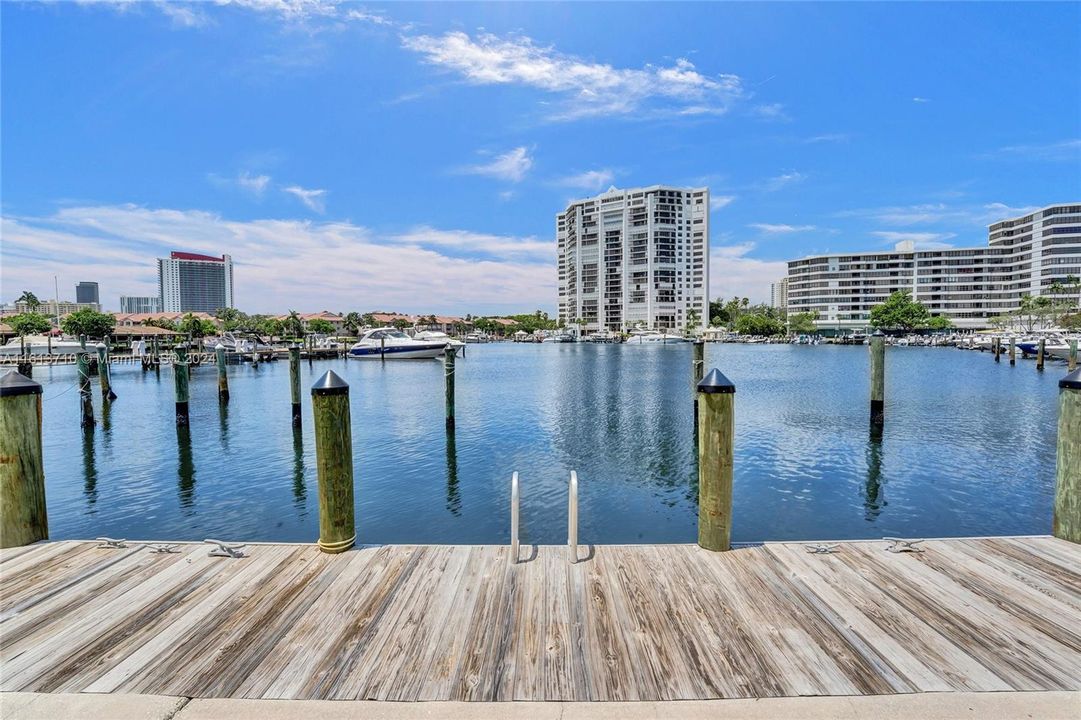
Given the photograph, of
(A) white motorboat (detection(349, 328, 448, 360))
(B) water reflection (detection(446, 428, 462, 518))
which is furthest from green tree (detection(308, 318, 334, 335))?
(B) water reflection (detection(446, 428, 462, 518))

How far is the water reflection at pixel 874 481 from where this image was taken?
39.8 ft

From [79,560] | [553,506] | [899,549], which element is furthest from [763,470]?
[79,560]

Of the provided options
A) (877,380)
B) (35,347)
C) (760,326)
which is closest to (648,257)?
(760,326)

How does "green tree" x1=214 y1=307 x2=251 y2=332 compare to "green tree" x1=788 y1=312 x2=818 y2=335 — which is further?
"green tree" x1=214 y1=307 x2=251 y2=332

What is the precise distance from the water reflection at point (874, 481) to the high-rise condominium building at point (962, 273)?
14860 centimetres

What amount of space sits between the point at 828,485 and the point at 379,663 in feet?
44.2

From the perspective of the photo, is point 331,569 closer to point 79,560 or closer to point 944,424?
point 79,560

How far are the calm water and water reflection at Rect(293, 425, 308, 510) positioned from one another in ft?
0.26

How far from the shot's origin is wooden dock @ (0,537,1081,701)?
3584mm

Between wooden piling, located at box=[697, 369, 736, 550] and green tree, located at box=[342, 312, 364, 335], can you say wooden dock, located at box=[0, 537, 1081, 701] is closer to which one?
wooden piling, located at box=[697, 369, 736, 550]

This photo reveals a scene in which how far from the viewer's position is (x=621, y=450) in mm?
18297

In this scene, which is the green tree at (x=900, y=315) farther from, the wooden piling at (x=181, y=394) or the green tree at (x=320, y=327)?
the wooden piling at (x=181, y=394)

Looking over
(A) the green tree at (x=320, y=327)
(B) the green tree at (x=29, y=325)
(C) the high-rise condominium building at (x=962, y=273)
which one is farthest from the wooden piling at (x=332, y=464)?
(C) the high-rise condominium building at (x=962, y=273)

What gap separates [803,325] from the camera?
144375 mm
